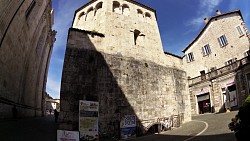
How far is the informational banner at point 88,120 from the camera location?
10422 millimetres

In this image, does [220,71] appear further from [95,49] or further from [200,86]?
[95,49]

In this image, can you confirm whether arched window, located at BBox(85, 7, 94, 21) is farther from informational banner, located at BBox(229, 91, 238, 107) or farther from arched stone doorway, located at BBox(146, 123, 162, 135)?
informational banner, located at BBox(229, 91, 238, 107)

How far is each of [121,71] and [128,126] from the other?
3.97m

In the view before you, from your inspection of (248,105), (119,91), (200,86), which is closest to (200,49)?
(200,86)

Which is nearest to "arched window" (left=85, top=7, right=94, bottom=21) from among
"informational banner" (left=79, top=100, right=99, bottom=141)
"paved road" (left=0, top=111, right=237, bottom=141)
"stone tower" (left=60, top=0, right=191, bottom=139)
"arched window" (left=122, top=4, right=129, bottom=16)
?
"stone tower" (left=60, top=0, right=191, bottom=139)

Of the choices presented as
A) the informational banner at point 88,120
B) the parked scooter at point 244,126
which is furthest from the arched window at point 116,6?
the parked scooter at point 244,126

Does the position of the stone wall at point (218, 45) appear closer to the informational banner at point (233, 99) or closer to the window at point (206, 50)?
the window at point (206, 50)

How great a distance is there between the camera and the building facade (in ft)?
67.4

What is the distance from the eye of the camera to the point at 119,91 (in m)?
12.6

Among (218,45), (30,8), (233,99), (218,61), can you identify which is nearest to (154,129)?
(233,99)

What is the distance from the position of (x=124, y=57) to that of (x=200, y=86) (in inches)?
581

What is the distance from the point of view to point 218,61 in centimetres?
2439

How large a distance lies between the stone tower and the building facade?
5017mm

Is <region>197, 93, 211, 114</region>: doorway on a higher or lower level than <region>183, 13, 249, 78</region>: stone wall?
lower
